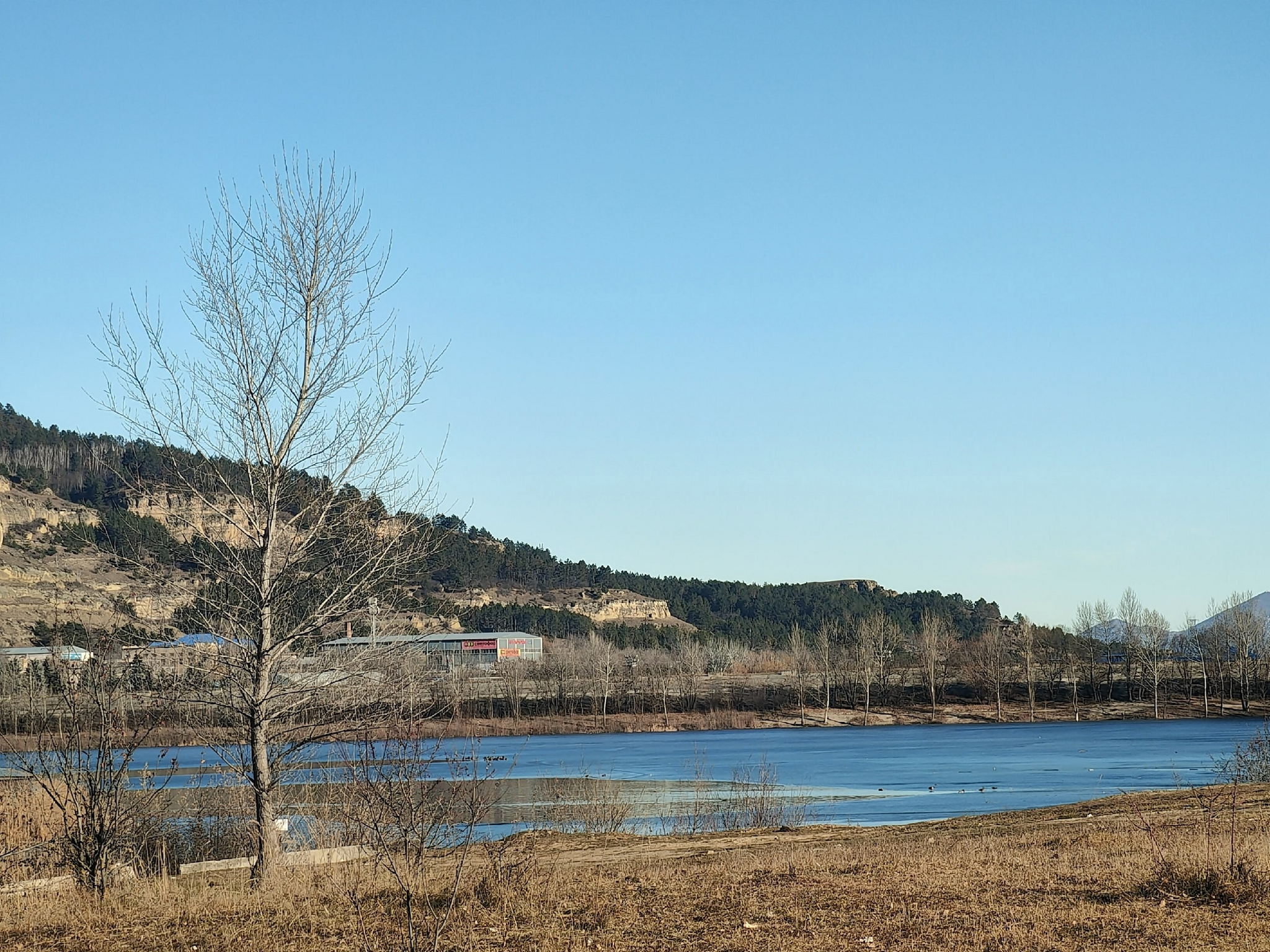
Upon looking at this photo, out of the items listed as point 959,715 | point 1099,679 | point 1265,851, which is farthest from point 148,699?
point 1099,679

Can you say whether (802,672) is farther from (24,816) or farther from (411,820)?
(411,820)

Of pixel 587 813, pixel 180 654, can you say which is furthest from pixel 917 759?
pixel 180 654

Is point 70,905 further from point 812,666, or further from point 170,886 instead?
point 812,666

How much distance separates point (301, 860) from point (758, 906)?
7.24 meters

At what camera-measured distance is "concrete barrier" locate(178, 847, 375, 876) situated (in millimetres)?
15867

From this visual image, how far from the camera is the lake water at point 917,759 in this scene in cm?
3938

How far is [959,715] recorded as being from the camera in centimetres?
10912

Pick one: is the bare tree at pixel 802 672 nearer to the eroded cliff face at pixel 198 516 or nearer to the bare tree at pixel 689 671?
the bare tree at pixel 689 671

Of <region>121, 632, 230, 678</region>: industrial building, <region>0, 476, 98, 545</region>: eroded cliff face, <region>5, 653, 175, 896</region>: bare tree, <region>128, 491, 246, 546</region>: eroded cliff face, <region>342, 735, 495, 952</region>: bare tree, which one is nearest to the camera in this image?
<region>342, 735, 495, 952</region>: bare tree

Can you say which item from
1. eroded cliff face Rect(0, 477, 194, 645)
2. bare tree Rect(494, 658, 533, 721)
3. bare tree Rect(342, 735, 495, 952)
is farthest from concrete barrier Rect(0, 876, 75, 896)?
bare tree Rect(494, 658, 533, 721)

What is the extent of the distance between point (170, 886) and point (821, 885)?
26.0 feet

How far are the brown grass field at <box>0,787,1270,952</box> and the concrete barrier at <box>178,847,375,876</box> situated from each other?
0.37 m

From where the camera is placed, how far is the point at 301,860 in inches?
640

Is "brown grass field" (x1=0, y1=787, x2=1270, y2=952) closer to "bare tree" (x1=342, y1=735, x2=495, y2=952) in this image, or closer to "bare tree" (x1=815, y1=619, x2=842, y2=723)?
"bare tree" (x1=342, y1=735, x2=495, y2=952)
